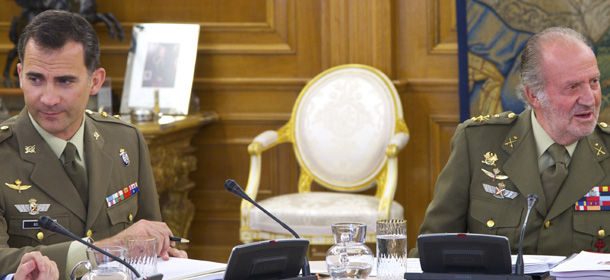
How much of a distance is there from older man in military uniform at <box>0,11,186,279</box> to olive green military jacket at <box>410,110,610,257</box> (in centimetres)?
89

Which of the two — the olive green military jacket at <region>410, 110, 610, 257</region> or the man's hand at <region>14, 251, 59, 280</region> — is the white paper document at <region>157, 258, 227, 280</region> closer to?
the man's hand at <region>14, 251, 59, 280</region>

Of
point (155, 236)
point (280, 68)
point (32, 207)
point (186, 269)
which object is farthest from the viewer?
point (280, 68)

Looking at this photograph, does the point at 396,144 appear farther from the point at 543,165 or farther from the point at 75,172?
the point at 75,172

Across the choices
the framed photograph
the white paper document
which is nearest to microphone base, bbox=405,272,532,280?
the white paper document

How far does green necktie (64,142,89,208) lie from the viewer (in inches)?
99.9

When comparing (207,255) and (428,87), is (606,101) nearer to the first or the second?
(428,87)

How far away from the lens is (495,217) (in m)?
2.67

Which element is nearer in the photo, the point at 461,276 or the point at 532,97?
the point at 461,276

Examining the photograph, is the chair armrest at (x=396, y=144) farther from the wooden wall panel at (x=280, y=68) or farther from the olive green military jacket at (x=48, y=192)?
the olive green military jacket at (x=48, y=192)

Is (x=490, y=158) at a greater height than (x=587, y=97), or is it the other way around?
(x=587, y=97)

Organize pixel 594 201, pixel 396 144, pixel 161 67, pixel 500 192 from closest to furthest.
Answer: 1. pixel 594 201
2. pixel 500 192
3. pixel 396 144
4. pixel 161 67

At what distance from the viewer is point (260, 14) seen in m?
4.88

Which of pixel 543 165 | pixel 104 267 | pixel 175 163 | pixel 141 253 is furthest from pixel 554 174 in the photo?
pixel 175 163

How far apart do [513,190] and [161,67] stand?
2.55m
